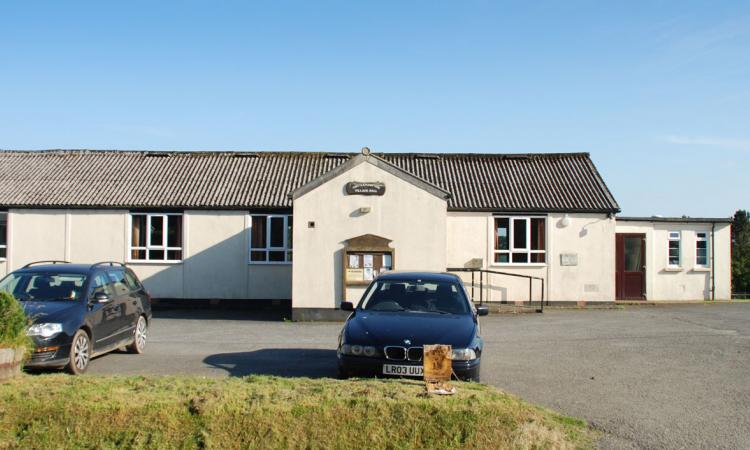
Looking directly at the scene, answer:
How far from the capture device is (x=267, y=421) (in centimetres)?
644

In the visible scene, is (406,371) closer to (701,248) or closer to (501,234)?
(501,234)

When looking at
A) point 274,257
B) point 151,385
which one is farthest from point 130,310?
point 274,257

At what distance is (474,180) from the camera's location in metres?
25.8

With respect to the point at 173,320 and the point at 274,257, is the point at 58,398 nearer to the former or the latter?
the point at 173,320

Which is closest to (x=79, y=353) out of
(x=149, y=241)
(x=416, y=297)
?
(x=416, y=297)

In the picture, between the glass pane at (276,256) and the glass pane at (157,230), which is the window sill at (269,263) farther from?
the glass pane at (157,230)

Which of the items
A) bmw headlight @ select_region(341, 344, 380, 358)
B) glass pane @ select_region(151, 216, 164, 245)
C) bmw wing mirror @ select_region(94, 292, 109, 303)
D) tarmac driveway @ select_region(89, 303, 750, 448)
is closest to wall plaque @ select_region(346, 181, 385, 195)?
tarmac driveway @ select_region(89, 303, 750, 448)

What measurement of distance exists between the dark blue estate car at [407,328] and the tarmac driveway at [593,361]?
1.23m

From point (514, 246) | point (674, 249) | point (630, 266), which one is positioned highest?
point (514, 246)

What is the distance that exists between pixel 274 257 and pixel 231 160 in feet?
18.4

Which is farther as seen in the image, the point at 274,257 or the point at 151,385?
the point at 274,257

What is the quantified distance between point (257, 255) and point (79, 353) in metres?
13.0

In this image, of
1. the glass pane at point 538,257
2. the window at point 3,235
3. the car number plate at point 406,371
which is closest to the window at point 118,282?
the car number plate at point 406,371

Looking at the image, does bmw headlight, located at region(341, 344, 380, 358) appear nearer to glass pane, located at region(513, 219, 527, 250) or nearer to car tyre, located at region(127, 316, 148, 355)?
car tyre, located at region(127, 316, 148, 355)
